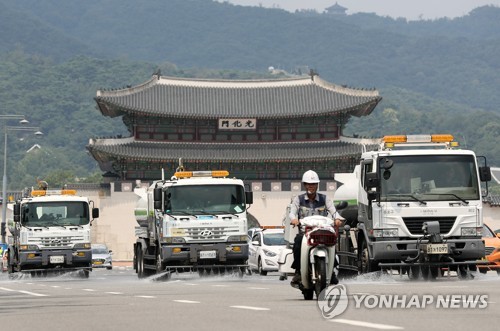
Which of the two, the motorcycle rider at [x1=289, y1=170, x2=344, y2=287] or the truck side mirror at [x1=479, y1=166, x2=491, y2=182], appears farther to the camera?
the truck side mirror at [x1=479, y1=166, x2=491, y2=182]

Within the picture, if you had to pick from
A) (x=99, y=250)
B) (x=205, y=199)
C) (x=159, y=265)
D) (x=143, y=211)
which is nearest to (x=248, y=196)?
(x=205, y=199)

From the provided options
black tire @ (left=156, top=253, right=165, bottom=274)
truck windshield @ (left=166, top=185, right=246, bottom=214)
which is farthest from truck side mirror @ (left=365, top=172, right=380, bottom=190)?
black tire @ (left=156, top=253, right=165, bottom=274)

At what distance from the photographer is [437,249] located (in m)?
24.8

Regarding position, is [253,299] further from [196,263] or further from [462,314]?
[196,263]

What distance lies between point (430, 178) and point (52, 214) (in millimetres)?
15231

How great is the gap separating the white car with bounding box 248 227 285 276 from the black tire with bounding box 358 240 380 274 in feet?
36.4

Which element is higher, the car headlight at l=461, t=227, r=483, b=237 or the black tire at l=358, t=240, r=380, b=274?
the car headlight at l=461, t=227, r=483, b=237

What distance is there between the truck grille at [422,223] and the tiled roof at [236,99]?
1903 inches

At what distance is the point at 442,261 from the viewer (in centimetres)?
2534

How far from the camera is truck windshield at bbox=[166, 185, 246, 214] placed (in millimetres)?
31688

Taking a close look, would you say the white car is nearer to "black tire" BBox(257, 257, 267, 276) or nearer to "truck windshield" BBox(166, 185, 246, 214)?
"black tire" BBox(257, 257, 267, 276)

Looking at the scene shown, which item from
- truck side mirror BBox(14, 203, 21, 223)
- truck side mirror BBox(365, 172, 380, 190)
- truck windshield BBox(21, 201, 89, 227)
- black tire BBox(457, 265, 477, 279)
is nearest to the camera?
truck side mirror BBox(365, 172, 380, 190)

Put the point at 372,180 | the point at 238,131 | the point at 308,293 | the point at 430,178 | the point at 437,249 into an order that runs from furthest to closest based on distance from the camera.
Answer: the point at 238,131 < the point at 430,178 < the point at 437,249 < the point at 372,180 < the point at 308,293

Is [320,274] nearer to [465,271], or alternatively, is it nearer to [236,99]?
[465,271]
